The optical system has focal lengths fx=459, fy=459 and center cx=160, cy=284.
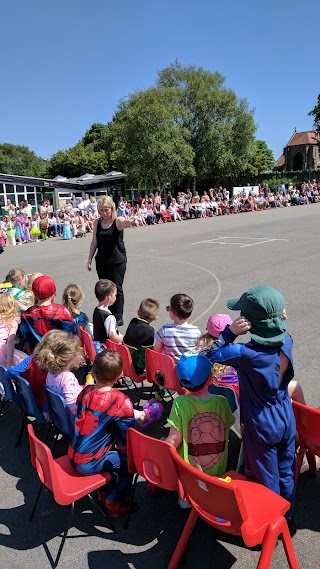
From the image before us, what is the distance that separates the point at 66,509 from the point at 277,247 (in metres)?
13.1

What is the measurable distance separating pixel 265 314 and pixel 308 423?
84cm

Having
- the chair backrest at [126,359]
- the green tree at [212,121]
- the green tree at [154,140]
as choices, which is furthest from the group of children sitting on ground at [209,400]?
the green tree at [212,121]

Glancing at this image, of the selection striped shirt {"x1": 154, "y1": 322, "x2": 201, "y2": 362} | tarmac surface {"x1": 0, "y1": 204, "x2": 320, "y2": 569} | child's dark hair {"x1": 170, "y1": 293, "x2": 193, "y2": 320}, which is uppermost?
child's dark hair {"x1": 170, "y1": 293, "x2": 193, "y2": 320}

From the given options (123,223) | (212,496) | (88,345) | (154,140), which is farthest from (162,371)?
(154,140)

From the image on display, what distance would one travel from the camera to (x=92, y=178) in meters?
45.1

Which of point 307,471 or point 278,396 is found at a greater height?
point 278,396

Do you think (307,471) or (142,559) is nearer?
(142,559)

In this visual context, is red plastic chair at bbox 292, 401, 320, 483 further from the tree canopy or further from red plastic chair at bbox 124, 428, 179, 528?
the tree canopy

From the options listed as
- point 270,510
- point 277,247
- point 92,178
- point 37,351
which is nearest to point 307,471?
point 270,510

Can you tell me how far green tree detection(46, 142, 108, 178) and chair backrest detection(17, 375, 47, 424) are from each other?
63.8m

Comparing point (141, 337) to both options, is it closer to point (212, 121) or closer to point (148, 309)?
point (148, 309)

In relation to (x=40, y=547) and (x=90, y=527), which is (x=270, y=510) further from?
(x=40, y=547)

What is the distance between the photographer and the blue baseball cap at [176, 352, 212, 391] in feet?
9.19

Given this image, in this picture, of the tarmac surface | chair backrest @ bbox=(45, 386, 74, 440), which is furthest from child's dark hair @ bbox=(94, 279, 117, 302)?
chair backrest @ bbox=(45, 386, 74, 440)
